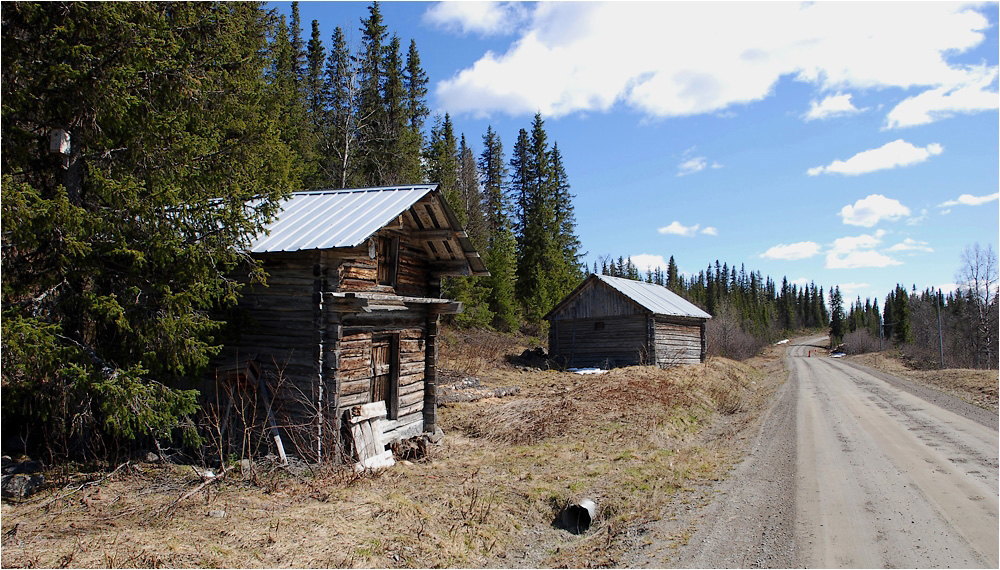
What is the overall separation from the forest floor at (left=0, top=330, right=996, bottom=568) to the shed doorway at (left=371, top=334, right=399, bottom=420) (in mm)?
1305

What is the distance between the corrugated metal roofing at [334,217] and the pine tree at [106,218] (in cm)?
119

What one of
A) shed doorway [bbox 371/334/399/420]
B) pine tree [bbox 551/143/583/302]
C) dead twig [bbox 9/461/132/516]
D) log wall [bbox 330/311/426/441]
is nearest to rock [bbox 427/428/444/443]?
log wall [bbox 330/311/426/441]

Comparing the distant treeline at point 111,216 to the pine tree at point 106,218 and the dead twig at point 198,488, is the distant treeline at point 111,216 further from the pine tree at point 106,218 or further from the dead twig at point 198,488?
the dead twig at point 198,488

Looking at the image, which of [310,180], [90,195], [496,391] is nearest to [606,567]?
[90,195]

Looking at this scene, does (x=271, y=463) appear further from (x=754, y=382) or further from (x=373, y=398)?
(x=754, y=382)

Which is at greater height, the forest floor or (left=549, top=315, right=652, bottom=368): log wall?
(left=549, top=315, right=652, bottom=368): log wall

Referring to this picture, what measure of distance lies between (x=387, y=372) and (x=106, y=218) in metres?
6.20

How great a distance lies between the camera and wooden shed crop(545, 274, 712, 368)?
27.7 meters

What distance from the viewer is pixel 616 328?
1126 inches

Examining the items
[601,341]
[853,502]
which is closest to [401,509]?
[853,502]

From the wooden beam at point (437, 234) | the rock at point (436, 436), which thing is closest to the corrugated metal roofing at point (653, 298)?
the rock at point (436, 436)

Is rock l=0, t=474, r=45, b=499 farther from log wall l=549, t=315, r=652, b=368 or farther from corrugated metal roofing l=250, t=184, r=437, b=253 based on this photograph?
log wall l=549, t=315, r=652, b=368

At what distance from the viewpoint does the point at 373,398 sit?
11898 mm

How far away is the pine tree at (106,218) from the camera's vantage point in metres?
7.35
